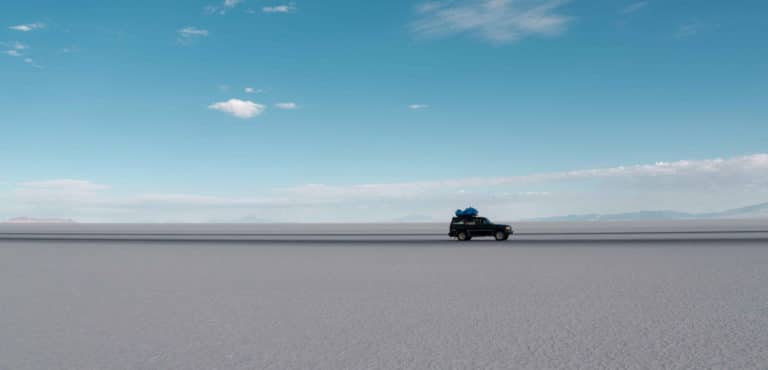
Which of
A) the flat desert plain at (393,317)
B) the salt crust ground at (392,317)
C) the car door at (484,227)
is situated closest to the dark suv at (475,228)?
the car door at (484,227)

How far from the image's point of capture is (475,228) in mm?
34281

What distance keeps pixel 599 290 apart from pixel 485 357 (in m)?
6.39

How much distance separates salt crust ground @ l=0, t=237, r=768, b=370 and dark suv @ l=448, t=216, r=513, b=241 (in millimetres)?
15632

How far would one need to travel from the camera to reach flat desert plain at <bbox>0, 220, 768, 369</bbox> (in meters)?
7.08

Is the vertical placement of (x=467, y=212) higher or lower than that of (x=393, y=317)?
higher

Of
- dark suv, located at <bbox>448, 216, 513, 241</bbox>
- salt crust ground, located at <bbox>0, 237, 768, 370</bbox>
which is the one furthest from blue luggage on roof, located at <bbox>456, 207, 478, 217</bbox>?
salt crust ground, located at <bbox>0, 237, 768, 370</bbox>

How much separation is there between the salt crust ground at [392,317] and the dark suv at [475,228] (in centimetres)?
1563

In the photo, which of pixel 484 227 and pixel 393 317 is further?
pixel 484 227

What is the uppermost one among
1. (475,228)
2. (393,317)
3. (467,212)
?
(467,212)

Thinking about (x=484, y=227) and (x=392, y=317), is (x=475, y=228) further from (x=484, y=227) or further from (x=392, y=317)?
(x=392, y=317)

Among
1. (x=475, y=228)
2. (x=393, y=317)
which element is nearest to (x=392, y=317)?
(x=393, y=317)

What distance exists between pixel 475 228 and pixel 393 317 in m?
25.3

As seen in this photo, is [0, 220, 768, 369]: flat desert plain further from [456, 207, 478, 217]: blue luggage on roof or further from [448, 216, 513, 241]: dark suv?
[456, 207, 478, 217]: blue luggage on roof

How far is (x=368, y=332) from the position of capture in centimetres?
849
